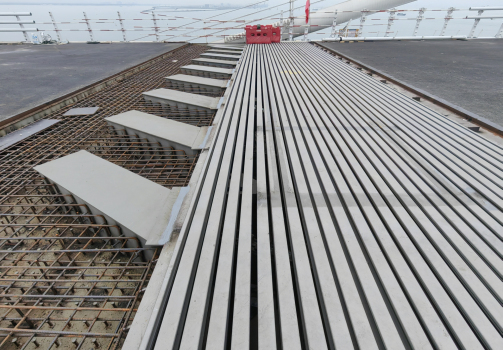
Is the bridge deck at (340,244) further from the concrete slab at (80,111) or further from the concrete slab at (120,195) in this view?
the concrete slab at (80,111)

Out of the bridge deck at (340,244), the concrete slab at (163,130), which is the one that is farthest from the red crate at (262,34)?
the bridge deck at (340,244)

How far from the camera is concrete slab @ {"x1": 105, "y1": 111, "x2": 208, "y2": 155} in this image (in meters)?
3.35

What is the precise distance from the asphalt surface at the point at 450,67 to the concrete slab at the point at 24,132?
7325 mm

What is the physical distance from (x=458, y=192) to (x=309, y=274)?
1.65 metres

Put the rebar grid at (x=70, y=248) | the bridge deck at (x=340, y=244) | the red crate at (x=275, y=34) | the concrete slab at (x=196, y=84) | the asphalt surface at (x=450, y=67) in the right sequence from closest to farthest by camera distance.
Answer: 1. the bridge deck at (x=340, y=244)
2. the rebar grid at (x=70, y=248)
3. the asphalt surface at (x=450, y=67)
4. the concrete slab at (x=196, y=84)
5. the red crate at (x=275, y=34)

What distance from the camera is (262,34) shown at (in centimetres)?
1021

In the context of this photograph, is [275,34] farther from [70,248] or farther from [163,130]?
[70,248]

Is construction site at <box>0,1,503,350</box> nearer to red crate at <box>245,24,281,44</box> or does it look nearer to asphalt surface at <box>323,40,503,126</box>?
asphalt surface at <box>323,40,503,126</box>

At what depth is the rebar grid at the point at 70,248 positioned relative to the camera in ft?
5.87

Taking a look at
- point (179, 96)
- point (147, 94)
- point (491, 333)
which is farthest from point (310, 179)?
point (147, 94)

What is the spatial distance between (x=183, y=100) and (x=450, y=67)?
737 centimetres

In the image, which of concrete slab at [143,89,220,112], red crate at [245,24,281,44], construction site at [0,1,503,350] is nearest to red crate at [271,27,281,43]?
red crate at [245,24,281,44]

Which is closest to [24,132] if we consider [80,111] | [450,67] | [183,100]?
[80,111]

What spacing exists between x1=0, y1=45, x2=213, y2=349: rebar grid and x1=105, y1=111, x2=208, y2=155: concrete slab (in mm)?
126
